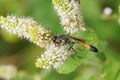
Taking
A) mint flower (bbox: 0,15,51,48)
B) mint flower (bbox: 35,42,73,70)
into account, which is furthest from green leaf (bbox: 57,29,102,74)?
mint flower (bbox: 0,15,51,48)

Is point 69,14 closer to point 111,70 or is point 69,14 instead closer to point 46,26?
point 111,70

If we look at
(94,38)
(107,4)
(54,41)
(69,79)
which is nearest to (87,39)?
(94,38)

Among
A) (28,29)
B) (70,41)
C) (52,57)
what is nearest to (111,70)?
(70,41)

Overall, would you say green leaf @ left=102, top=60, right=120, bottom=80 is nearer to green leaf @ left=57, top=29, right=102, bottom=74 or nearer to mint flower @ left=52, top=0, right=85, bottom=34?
green leaf @ left=57, top=29, right=102, bottom=74

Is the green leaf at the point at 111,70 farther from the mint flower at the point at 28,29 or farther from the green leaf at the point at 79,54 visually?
the mint flower at the point at 28,29

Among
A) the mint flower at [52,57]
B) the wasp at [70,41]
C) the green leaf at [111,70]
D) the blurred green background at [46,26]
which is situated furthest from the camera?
the blurred green background at [46,26]

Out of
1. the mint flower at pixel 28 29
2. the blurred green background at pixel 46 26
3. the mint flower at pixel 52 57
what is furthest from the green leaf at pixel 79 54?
the blurred green background at pixel 46 26

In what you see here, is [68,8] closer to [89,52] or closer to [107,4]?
[89,52]

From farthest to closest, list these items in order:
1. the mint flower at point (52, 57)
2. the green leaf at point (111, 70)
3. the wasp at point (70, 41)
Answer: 1. the green leaf at point (111, 70)
2. the wasp at point (70, 41)
3. the mint flower at point (52, 57)
